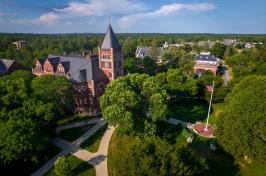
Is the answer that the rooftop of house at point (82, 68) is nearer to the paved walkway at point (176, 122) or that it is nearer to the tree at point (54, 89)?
the tree at point (54, 89)

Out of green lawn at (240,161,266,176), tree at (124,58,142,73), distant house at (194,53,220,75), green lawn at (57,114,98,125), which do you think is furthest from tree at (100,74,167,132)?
distant house at (194,53,220,75)

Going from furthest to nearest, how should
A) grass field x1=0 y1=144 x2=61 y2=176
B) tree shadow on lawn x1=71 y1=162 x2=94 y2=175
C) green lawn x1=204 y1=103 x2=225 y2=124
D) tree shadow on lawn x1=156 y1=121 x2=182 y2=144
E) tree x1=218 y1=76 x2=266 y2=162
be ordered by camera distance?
green lawn x1=204 y1=103 x2=225 y2=124 < tree shadow on lawn x1=156 y1=121 x2=182 y2=144 < grass field x1=0 y1=144 x2=61 y2=176 < tree shadow on lawn x1=71 y1=162 x2=94 y2=175 < tree x1=218 y1=76 x2=266 y2=162

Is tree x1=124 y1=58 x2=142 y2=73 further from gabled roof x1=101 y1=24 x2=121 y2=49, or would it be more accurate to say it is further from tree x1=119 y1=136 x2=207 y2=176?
tree x1=119 y1=136 x2=207 y2=176

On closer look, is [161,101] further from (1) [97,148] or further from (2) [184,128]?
(1) [97,148]

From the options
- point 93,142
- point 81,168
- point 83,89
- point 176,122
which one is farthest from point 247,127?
point 83,89

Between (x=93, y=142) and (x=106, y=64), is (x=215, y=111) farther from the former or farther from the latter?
(x=93, y=142)

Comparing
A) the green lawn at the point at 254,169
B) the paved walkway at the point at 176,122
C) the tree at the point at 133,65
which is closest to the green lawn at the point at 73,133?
the paved walkway at the point at 176,122
